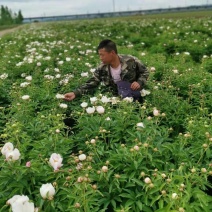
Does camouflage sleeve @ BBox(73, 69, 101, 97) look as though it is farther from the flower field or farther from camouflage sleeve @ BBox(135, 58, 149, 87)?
→ camouflage sleeve @ BBox(135, 58, 149, 87)

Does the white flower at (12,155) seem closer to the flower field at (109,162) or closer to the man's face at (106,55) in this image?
the flower field at (109,162)

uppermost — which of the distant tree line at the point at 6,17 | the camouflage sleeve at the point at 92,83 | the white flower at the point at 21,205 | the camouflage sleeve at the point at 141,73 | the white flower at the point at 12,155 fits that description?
the white flower at the point at 12,155

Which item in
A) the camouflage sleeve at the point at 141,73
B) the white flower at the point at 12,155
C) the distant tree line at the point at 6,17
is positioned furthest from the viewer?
the distant tree line at the point at 6,17

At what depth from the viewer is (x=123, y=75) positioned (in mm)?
4020

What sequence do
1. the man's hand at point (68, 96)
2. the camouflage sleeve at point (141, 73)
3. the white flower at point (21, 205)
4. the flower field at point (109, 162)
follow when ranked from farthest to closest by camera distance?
1. the camouflage sleeve at point (141, 73)
2. the man's hand at point (68, 96)
3. the flower field at point (109, 162)
4. the white flower at point (21, 205)

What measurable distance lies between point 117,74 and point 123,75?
0.08 meters

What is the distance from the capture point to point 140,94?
3783mm

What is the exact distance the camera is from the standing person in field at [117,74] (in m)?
3.74

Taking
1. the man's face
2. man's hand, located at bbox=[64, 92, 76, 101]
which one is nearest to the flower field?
man's hand, located at bbox=[64, 92, 76, 101]

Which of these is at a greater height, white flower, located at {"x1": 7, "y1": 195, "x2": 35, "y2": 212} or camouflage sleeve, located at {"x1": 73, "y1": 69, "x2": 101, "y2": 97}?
white flower, located at {"x1": 7, "y1": 195, "x2": 35, "y2": 212}

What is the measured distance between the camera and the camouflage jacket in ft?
13.1

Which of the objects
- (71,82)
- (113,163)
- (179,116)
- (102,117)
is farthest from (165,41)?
(113,163)

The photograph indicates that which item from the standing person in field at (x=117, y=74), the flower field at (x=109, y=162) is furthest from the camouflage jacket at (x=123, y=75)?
the flower field at (x=109, y=162)

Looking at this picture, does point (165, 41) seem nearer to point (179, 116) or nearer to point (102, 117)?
point (179, 116)
